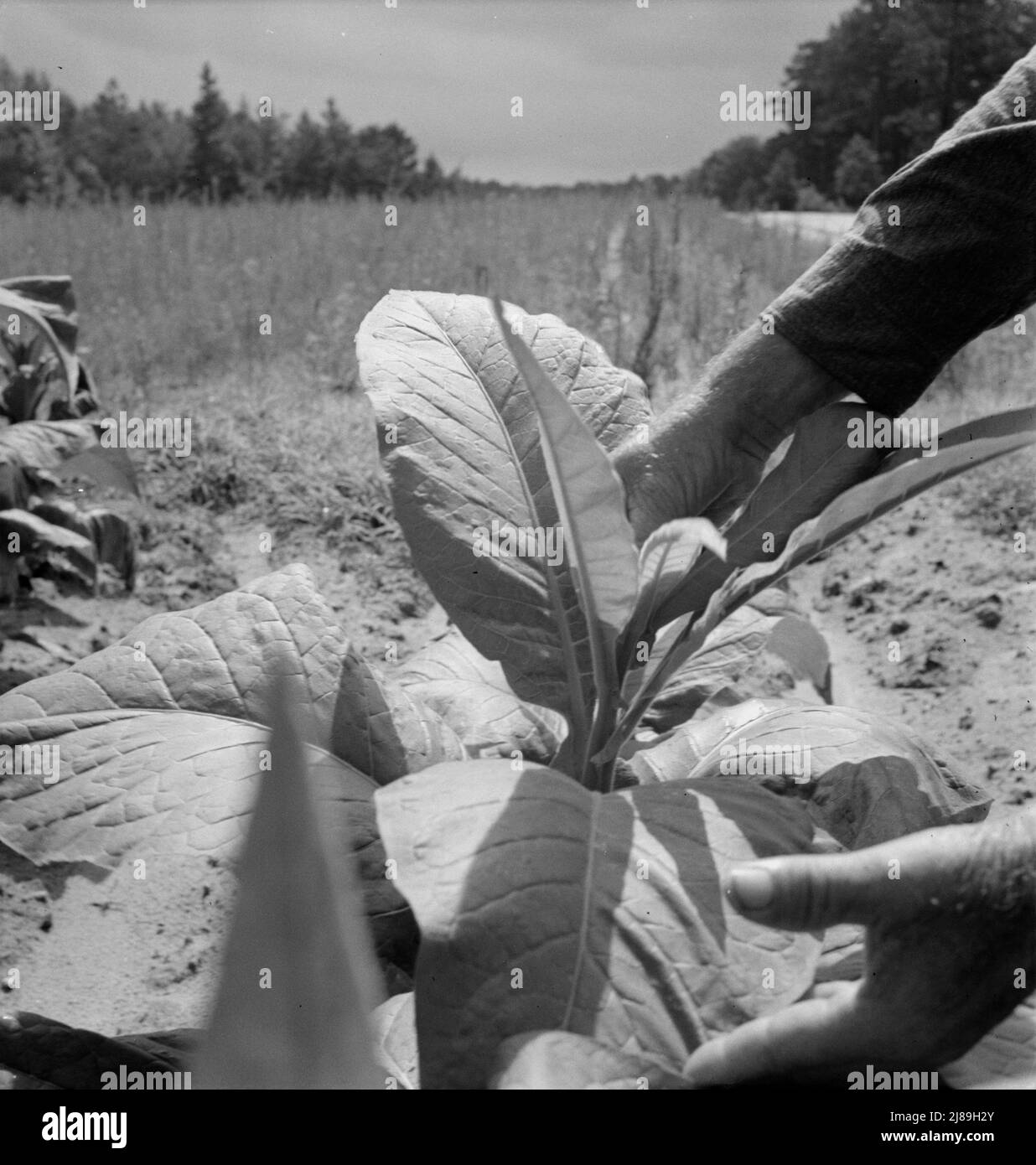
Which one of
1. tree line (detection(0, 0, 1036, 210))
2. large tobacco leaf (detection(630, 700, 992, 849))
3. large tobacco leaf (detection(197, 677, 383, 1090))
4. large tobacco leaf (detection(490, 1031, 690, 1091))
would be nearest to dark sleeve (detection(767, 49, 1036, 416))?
large tobacco leaf (detection(630, 700, 992, 849))

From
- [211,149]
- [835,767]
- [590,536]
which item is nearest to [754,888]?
[590,536]

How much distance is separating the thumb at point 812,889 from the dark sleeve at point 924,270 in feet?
1.68

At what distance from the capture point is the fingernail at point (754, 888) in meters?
0.62

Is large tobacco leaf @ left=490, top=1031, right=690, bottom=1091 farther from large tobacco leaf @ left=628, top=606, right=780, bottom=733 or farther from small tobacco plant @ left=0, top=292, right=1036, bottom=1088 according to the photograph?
large tobacco leaf @ left=628, top=606, right=780, bottom=733

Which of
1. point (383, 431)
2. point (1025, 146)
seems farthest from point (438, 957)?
point (1025, 146)

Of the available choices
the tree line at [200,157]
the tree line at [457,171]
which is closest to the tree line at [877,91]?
the tree line at [457,171]

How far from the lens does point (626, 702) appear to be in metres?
1.01

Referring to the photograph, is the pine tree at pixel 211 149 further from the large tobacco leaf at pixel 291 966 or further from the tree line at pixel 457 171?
the large tobacco leaf at pixel 291 966

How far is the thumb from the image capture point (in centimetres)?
62

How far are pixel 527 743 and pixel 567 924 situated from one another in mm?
444

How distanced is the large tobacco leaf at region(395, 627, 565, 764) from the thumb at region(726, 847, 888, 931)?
513mm

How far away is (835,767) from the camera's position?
107 cm
